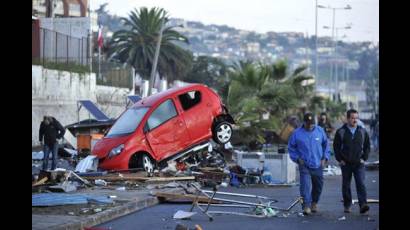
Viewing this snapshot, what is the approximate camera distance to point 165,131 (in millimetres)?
22500

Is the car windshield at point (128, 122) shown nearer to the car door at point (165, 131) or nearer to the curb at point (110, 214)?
the car door at point (165, 131)

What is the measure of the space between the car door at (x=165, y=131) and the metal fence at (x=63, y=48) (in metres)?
19.7

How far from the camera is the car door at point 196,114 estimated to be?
23.0 meters

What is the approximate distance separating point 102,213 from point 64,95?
1173 inches

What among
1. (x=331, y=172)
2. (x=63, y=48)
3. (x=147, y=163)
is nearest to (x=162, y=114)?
(x=147, y=163)

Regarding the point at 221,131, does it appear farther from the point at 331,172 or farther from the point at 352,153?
the point at 352,153

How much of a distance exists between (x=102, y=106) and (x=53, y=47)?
4515 millimetres

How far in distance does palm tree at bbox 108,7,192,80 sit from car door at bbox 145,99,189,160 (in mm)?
42155

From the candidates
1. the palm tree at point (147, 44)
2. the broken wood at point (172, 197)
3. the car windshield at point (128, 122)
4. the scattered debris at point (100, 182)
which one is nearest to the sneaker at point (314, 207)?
the broken wood at point (172, 197)

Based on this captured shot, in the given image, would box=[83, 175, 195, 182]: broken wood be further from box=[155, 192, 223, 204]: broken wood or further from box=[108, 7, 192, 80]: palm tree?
box=[108, 7, 192, 80]: palm tree

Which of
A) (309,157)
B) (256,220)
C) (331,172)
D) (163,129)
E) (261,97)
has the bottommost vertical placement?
(331,172)

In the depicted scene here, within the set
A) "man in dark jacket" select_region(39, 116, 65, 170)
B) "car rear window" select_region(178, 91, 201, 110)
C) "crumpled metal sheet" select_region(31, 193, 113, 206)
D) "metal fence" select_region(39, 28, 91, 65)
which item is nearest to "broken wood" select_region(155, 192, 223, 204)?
"crumpled metal sheet" select_region(31, 193, 113, 206)
